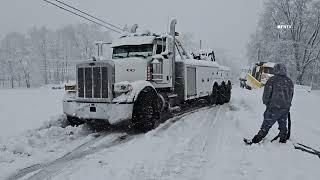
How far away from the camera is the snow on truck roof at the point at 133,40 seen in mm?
10750

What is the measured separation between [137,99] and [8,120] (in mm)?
4212

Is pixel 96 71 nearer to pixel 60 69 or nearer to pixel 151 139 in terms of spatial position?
pixel 151 139

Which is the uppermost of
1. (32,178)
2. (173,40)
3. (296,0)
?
(296,0)

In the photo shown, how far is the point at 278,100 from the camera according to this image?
Result: 725cm

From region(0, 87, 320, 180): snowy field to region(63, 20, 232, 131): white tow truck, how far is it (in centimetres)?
54

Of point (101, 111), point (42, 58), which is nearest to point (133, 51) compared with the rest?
point (101, 111)

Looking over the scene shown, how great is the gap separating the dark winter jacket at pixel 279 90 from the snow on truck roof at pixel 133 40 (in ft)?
14.4

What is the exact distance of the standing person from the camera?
727 cm

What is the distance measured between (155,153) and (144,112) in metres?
2.42

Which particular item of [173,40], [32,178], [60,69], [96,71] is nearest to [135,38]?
[173,40]

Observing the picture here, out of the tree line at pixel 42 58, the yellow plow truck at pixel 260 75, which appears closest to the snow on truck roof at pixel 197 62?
the yellow plow truck at pixel 260 75

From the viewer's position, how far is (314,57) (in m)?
42.5

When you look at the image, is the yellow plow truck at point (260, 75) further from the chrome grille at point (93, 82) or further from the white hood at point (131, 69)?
the chrome grille at point (93, 82)

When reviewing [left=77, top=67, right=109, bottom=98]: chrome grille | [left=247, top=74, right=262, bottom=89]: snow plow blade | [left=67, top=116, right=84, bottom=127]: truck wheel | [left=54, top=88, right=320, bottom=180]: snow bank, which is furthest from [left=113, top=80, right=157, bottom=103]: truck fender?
[left=247, top=74, right=262, bottom=89]: snow plow blade
